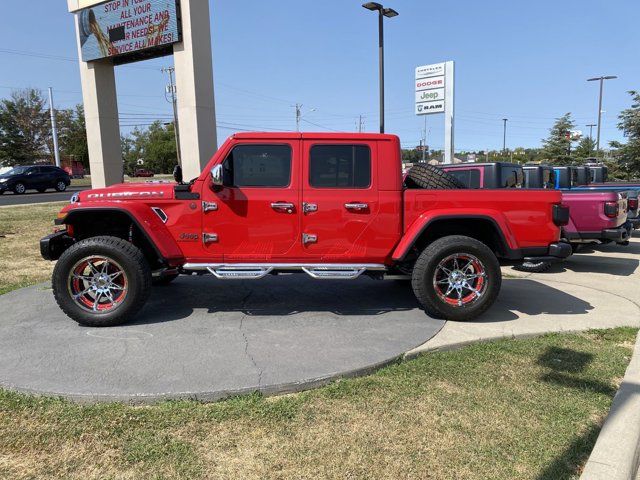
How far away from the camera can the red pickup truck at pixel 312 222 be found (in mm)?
4762

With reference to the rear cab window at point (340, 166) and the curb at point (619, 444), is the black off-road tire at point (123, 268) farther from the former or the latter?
the curb at point (619, 444)

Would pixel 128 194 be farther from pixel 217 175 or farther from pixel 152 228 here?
pixel 217 175

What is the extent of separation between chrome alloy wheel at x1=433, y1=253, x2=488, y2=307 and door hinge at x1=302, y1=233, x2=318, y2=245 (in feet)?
4.15

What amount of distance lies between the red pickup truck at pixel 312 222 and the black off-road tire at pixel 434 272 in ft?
0.04

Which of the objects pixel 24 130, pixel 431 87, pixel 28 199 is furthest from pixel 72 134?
pixel 431 87

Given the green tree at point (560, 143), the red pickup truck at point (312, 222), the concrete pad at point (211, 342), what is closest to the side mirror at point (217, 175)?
the red pickup truck at point (312, 222)

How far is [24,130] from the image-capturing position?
198 feet

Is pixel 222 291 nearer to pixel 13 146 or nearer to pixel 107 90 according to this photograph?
pixel 107 90

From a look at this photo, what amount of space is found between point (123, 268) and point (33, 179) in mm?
28683

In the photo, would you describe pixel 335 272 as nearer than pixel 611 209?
Yes

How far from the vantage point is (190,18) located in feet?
44.2

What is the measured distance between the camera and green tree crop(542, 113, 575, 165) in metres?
37.6

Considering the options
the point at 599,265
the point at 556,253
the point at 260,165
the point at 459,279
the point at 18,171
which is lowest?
the point at 599,265

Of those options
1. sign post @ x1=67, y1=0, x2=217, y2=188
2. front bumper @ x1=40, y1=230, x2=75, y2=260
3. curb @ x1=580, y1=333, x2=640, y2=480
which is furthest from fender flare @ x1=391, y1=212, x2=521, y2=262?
sign post @ x1=67, y1=0, x2=217, y2=188
